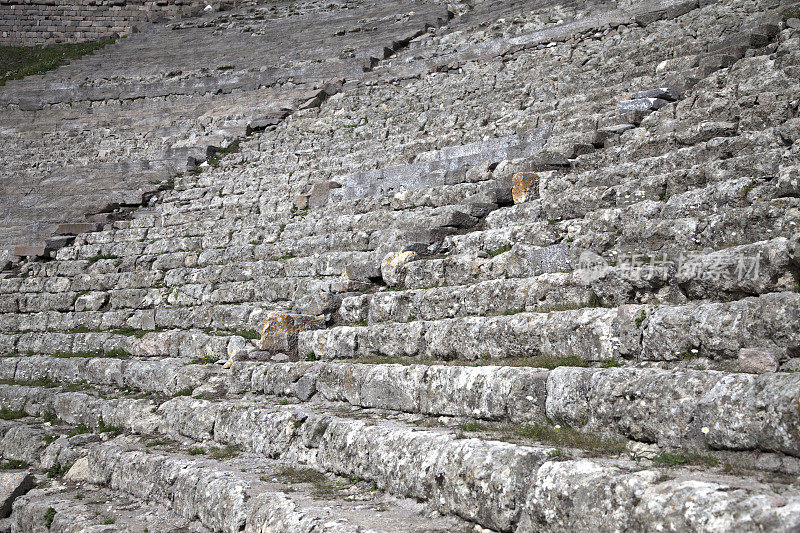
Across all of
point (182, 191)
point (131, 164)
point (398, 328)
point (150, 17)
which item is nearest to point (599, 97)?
point (398, 328)

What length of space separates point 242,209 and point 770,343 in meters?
9.83

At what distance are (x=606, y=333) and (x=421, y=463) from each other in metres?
1.20

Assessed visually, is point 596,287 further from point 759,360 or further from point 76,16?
point 76,16

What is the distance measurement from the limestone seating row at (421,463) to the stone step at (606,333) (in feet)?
2.45

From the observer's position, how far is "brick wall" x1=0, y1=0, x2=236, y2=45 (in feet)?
99.2

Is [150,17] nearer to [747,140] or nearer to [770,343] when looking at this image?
[747,140]

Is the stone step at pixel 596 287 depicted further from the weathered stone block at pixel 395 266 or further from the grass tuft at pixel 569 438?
the grass tuft at pixel 569 438

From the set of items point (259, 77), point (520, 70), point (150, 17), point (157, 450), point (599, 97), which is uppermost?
point (150, 17)

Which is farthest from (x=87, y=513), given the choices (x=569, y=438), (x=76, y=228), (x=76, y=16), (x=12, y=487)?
(x=76, y=16)

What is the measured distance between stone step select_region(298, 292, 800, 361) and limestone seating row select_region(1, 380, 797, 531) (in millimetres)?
747

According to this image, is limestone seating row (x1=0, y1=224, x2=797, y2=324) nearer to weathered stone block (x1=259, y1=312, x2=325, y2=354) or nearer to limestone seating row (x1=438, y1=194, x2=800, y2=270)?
limestone seating row (x1=438, y1=194, x2=800, y2=270)

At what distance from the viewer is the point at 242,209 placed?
39.3 ft

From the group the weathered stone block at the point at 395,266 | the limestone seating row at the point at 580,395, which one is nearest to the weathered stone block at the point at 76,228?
the limestone seating row at the point at 580,395

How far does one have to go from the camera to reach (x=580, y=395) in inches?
144
